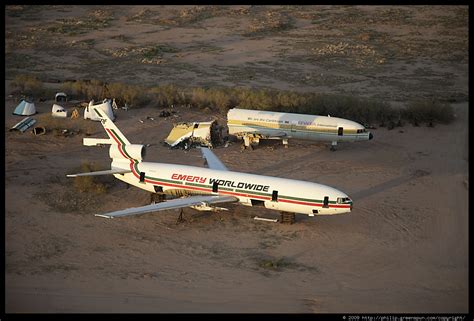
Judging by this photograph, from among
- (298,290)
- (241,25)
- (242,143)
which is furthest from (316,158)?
(241,25)

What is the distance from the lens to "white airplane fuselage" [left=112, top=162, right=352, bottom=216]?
34969 millimetres

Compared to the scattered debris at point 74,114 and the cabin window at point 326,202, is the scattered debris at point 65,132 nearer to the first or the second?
the scattered debris at point 74,114

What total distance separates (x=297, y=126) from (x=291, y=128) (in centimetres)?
48

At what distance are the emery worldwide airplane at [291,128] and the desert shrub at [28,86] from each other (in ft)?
69.8

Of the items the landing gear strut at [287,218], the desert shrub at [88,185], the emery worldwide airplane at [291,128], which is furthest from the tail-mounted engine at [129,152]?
the emery worldwide airplane at [291,128]

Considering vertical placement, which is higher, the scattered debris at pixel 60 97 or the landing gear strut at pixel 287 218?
the landing gear strut at pixel 287 218

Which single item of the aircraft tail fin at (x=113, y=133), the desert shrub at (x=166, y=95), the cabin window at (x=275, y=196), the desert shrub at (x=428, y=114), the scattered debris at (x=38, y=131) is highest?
the aircraft tail fin at (x=113, y=133)

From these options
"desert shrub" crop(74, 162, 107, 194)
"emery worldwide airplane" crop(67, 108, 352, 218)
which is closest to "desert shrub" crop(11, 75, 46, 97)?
"desert shrub" crop(74, 162, 107, 194)

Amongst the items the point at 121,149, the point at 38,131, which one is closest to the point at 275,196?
the point at 121,149

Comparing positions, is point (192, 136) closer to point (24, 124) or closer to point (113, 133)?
point (113, 133)

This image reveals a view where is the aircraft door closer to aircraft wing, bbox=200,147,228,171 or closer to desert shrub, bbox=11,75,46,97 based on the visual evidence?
aircraft wing, bbox=200,147,228,171

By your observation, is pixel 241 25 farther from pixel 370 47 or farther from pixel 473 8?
pixel 473 8

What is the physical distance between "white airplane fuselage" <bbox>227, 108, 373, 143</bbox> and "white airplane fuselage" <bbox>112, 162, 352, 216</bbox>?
12.4 meters

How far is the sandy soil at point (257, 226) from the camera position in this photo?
29438 millimetres
